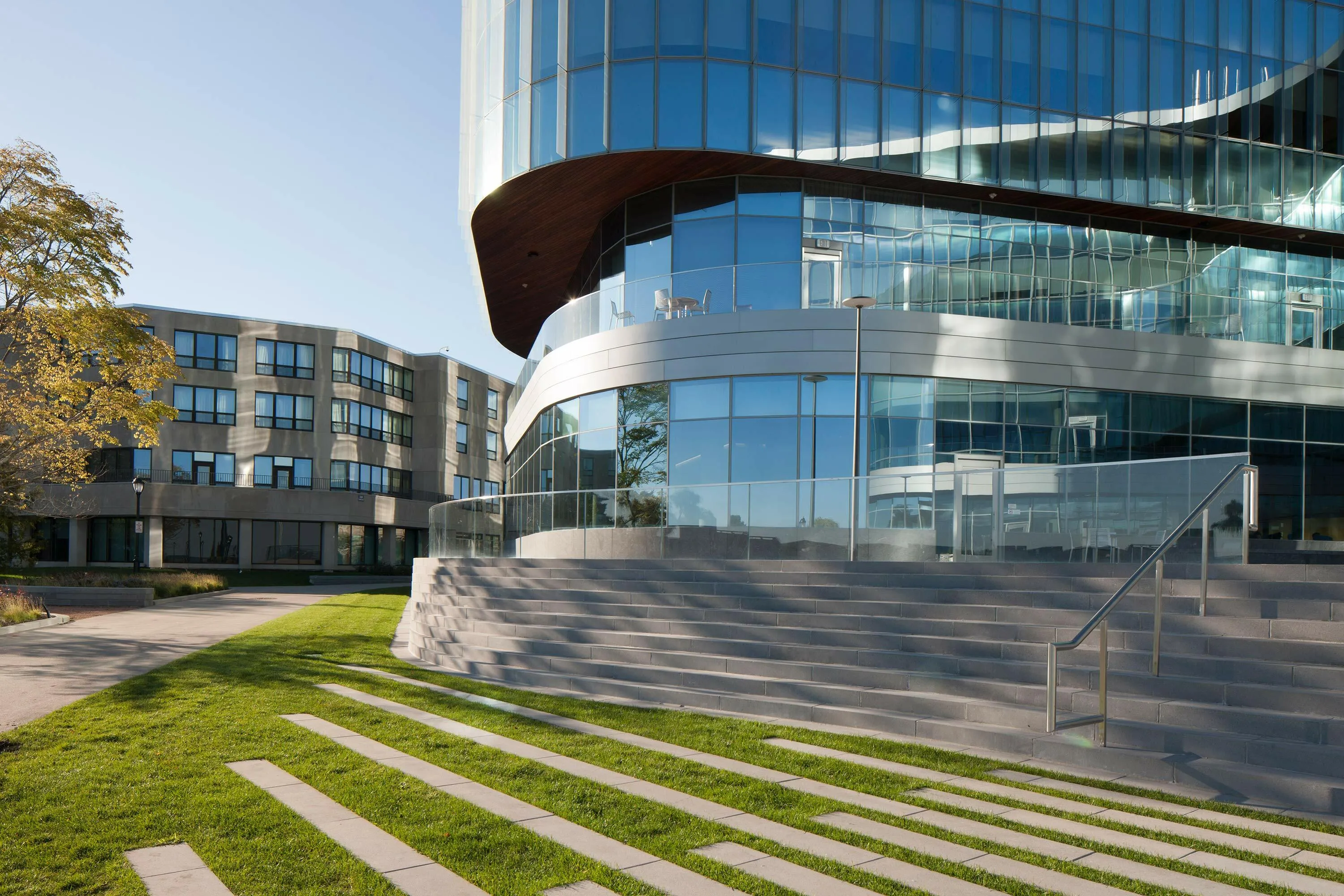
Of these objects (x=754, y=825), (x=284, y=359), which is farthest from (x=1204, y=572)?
(x=284, y=359)

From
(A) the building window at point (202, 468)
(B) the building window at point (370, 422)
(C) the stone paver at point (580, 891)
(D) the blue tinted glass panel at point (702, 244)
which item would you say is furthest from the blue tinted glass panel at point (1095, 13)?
Result: (A) the building window at point (202, 468)

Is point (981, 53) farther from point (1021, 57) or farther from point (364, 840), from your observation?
point (364, 840)

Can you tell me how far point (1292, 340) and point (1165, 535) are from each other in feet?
69.1

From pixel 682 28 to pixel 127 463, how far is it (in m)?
47.0

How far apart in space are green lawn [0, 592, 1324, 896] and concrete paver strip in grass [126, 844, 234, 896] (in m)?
0.08

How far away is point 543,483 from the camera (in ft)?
102

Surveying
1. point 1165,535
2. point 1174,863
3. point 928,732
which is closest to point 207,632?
point 928,732

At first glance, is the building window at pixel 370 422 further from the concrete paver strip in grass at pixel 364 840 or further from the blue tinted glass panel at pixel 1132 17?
the concrete paver strip in grass at pixel 364 840

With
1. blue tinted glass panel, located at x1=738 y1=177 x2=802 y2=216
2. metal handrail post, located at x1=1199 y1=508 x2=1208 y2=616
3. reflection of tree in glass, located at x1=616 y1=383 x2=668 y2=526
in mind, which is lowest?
metal handrail post, located at x1=1199 y1=508 x2=1208 y2=616

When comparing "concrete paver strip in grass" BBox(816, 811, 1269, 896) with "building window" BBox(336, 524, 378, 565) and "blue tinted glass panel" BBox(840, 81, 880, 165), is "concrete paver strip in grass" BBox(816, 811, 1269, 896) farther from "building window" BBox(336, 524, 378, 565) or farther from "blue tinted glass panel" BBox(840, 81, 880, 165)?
"building window" BBox(336, 524, 378, 565)

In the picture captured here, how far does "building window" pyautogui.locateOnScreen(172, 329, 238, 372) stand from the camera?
58750 millimetres

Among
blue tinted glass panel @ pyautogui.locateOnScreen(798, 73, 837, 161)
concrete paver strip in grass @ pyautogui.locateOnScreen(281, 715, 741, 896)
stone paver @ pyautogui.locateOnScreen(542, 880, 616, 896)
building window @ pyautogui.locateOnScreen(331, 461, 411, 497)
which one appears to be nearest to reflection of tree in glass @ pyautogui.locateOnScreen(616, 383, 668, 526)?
blue tinted glass panel @ pyautogui.locateOnScreen(798, 73, 837, 161)

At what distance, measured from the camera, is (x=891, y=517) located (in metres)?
16.4

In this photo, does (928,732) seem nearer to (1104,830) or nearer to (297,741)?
(1104,830)
